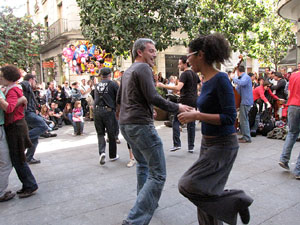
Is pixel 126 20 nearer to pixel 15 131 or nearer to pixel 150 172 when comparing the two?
pixel 15 131

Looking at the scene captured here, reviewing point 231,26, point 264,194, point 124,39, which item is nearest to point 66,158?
point 264,194

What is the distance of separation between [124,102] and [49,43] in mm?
20643

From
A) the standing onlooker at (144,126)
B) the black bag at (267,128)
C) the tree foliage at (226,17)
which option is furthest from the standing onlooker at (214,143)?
the tree foliage at (226,17)

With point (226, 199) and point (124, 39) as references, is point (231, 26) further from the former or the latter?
point (226, 199)

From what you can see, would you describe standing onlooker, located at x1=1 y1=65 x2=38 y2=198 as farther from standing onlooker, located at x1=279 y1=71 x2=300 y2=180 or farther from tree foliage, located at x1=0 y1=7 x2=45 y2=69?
tree foliage, located at x1=0 y1=7 x2=45 y2=69

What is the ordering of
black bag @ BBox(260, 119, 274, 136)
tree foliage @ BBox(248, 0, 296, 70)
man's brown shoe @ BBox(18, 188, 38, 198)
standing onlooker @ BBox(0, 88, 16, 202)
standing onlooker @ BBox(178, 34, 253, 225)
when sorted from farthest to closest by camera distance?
tree foliage @ BBox(248, 0, 296, 70), black bag @ BBox(260, 119, 274, 136), man's brown shoe @ BBox(18, 188, 38, 198), standing onlooker @ BBox(0, 88, 16, 202), standing onlooker @ BBox(178, 34, 253, 225)

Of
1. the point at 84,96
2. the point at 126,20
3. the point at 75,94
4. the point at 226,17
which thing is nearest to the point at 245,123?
the point at 126,20

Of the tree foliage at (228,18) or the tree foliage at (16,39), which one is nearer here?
the tree foliage at (228,18)

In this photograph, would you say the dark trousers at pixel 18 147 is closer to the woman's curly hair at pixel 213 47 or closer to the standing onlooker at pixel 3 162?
the standing onlooker at pixel 3 162

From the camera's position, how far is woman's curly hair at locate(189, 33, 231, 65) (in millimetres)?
2303

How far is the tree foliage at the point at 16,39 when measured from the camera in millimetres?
17734

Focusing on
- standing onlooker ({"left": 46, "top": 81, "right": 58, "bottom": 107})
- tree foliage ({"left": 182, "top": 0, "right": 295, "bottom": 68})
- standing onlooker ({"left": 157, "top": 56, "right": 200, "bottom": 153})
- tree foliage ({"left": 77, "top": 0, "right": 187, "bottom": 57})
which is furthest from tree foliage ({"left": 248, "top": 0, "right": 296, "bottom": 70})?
standing onlooker ({"left": 157, "top": 56, "right": 200, "bottom": 153})

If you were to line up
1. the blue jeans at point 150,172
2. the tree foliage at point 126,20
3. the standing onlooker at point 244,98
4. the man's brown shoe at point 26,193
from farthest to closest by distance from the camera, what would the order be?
the tree foliage at point 126,20 → the standing onlooker at point 244,98 → the man's brown shoe at point 26,193 → the blue jeans at point 150,172

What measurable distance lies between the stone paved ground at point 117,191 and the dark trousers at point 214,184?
78 cm
